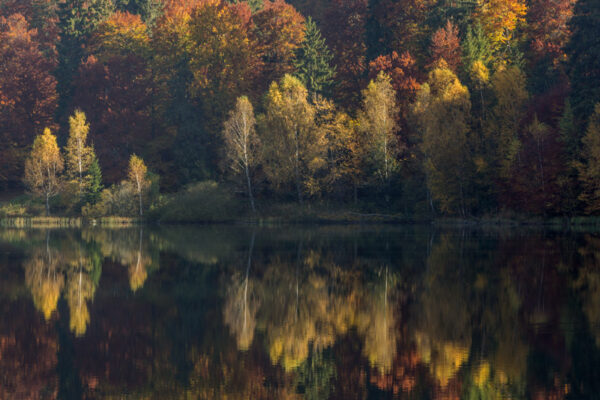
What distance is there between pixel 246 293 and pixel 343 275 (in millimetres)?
5273

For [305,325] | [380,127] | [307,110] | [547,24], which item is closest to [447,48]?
[547,24]

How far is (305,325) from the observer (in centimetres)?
1911

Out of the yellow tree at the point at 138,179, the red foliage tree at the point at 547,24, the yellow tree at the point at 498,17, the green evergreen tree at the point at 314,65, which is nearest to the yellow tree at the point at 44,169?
the yellow tree at the point at 138,179

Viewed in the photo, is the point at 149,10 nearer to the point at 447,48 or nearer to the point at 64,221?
the point at 64,221

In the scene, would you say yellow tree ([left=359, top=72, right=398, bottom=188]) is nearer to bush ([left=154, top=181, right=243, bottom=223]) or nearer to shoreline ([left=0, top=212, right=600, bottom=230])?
shoreline ([left=0, top=212, right=600, bottom=230])

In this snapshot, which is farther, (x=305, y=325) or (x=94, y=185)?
(x=94, y=185)

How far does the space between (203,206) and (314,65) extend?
59.7ft

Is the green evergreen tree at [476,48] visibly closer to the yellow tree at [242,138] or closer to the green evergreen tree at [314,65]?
the green evergreen tree at [314,65]

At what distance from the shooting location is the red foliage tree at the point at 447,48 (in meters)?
70.8

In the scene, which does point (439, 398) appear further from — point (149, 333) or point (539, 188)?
point (539, 188)

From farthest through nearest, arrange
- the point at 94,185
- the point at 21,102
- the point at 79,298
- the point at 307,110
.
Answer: the point at 21,102 → the point at 94,185 → the point at 307,110 → the point at 79,298

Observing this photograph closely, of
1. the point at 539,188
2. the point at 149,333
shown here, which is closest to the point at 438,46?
the point at 539,188

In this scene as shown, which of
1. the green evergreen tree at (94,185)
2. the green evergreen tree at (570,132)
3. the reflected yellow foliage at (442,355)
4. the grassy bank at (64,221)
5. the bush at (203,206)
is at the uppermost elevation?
the green evergreen tree at (570,132)

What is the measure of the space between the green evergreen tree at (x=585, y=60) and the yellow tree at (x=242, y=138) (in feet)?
90.1
